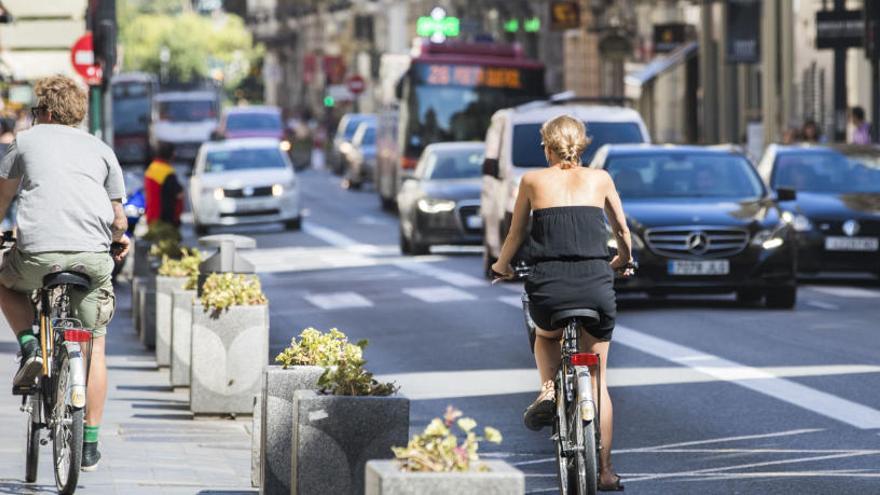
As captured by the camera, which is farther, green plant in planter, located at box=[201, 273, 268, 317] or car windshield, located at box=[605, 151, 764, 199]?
car windshield, located at box=[605, 151, 764, 199]

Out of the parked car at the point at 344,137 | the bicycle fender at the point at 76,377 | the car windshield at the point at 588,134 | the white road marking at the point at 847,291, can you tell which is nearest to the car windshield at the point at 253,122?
the parked car at the point at 344,137

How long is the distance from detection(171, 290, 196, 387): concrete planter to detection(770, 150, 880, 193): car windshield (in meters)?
11.0

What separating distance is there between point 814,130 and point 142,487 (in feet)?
76.5

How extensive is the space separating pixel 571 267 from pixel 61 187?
2141 mm

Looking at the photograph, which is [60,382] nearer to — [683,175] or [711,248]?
[711,248]

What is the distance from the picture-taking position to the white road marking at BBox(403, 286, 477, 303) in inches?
877

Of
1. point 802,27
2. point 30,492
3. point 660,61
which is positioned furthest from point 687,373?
point 660,61

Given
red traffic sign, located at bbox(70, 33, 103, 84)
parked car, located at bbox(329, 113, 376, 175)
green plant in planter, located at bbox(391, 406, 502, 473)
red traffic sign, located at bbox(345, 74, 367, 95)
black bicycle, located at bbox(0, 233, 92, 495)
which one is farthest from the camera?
red traffic sign, located at bbox(345, 74, 367, 95)

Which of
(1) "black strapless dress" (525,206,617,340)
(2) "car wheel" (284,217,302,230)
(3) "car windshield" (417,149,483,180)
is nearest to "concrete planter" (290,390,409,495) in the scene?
(1) "black strapless dress" (525,206,617,340)

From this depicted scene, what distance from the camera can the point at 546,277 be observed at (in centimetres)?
879

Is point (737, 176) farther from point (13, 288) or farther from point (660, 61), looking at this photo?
point (660, 61)

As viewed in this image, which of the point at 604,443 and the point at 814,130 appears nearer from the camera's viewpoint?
the point at 604,443

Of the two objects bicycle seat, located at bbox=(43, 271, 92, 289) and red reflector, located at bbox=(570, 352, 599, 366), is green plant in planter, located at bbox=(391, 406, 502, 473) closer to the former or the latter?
red reflector, located at bbox=(570, 352, 599, 366)

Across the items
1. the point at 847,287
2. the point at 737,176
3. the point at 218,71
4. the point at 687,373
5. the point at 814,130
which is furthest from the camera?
the point at 218,71
